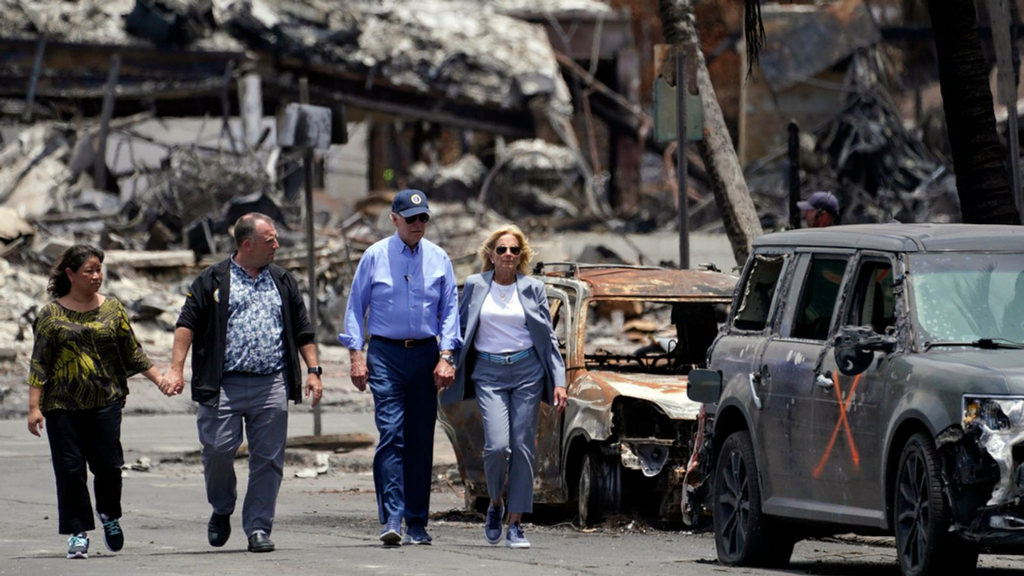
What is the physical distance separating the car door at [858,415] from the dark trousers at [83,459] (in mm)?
3693

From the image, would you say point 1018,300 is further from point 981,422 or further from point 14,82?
point 14,82

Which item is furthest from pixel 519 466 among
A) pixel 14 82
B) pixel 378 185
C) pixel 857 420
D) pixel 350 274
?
pixel 378 185

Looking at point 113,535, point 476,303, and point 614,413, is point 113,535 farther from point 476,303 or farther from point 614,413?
point 614,413

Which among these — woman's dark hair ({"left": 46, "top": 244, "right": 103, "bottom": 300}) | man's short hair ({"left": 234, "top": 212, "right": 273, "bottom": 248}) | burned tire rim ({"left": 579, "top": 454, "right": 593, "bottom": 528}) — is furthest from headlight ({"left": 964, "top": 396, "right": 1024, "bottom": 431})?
woman's dark hair ({"left": 46, "top": 244, "right": 103, "bottom": 300})

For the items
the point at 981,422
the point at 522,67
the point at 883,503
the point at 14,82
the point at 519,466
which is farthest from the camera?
the point at 522,67

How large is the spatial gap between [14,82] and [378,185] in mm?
13014

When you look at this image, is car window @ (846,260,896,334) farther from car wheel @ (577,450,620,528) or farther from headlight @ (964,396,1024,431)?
car wheel @ (577,450,620,528)

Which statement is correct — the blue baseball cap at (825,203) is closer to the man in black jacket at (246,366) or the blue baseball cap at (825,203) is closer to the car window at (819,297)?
the car window at (819,297)

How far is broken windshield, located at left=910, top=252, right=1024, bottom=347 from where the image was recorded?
878cm

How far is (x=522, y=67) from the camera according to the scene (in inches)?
1419

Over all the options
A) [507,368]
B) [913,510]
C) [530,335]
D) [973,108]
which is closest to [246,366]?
[507,368]

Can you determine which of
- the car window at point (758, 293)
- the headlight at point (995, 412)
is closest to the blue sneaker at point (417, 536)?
the car window at point (758, 293)

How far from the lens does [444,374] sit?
1080cm

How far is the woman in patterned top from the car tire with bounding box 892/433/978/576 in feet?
13.5
